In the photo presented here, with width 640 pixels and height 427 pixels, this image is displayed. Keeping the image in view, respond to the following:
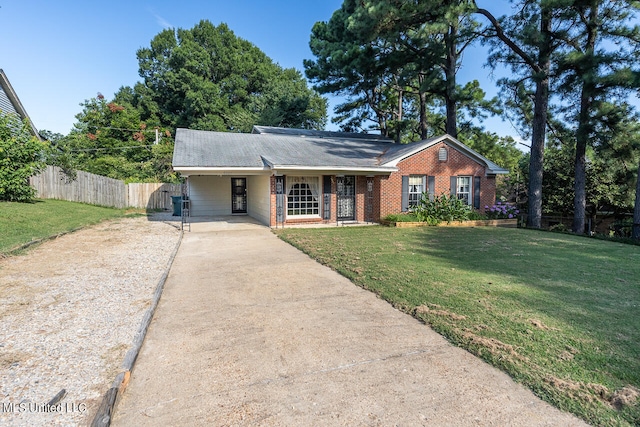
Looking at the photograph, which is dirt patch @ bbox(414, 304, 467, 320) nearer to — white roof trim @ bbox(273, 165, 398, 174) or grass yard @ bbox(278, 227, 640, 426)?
grass yard @ bbox(278, 227, 640, 426)

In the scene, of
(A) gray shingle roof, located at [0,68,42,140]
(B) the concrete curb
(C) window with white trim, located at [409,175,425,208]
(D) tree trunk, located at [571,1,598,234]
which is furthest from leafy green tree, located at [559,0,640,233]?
(A) gray shingle roof, located at [0,68,42,140]

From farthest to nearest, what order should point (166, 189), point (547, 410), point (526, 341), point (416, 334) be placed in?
point (166, 189) → point (416, 334) → point (526, 341) → point (547, 410)

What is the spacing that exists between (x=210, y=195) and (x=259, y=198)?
4.23 metres

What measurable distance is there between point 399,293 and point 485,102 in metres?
19.8

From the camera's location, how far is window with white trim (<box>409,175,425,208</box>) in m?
13.4

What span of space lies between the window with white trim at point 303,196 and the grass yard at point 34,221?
23.6 feet

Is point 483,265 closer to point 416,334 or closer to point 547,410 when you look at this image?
point 416,334

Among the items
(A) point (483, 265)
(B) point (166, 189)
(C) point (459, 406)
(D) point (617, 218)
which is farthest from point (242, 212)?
(D) point (617, 218)

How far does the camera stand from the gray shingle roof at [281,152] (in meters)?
11.4

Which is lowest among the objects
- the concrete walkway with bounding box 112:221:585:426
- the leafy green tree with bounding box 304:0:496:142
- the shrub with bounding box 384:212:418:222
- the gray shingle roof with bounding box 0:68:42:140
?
the concrete walkway with bounding box 112:221:585:426

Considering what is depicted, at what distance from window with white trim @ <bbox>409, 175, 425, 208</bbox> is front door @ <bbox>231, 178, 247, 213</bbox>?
8.74m

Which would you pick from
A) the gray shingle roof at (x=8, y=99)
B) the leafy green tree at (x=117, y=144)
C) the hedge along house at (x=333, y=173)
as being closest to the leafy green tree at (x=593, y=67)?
the hedge along house at (x=333, y=173)

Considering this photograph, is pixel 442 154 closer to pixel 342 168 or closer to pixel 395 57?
pixel 342 168

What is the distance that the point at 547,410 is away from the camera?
2.20 meters
